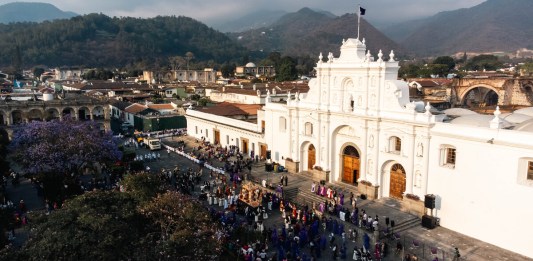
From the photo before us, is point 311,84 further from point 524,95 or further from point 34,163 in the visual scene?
point 524,95

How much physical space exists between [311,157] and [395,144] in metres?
8.27

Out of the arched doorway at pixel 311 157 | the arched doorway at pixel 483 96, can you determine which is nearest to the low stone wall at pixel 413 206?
the arched doorway at pixel 311 157

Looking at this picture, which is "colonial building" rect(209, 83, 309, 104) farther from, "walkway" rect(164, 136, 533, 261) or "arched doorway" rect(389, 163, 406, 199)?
"walkway" rect(164, 136, 533, 261)

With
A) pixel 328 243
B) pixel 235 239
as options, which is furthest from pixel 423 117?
pixel 235 239

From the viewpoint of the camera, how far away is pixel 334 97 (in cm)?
2900

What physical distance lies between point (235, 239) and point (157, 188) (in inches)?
219

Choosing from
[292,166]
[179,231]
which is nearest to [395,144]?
[292,166]

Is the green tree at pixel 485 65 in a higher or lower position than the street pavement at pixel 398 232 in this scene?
higher

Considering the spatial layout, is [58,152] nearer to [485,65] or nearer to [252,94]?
[252,94]

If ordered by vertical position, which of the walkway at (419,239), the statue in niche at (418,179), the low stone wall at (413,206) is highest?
the statue in niche at (418,179)

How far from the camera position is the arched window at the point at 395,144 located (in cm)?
2523

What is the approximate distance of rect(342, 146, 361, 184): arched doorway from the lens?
28.3 m

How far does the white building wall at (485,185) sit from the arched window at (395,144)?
2592 millimetres

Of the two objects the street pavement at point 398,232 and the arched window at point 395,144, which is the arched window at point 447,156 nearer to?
the arched window at point 395,144
